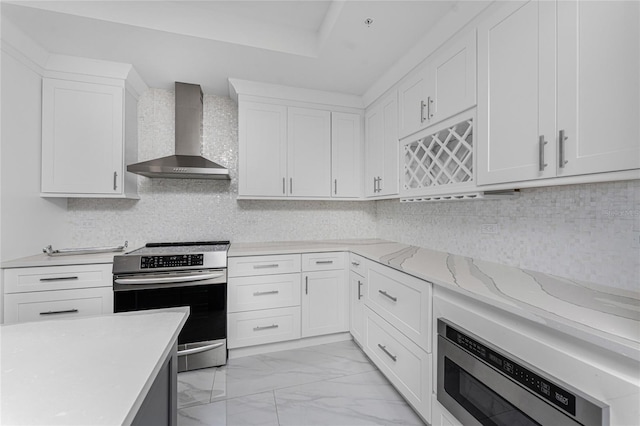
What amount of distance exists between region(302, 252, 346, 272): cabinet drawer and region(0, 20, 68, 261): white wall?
2.11 meters

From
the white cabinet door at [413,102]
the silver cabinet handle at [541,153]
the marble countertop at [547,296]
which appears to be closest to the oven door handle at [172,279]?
the marble countertop at [547,296]

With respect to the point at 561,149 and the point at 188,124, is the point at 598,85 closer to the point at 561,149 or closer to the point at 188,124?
the point at 561,149

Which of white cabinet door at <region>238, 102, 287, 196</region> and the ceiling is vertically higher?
the ceiling

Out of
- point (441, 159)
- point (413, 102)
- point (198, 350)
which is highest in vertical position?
point (413, 102)

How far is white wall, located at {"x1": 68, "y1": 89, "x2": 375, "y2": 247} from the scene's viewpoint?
257cm

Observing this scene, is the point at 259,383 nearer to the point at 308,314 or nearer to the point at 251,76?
the point at 308,314

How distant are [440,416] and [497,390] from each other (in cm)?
49

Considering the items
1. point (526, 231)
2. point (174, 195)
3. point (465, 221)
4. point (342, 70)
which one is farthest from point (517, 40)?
point (174, 195)

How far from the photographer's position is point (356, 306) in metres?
2.44

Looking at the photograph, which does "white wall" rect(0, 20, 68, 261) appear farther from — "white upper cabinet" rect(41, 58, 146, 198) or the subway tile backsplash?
the subway tile backsplash

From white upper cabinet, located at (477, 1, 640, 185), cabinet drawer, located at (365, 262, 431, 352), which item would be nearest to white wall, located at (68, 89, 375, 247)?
cabinet drawer, located at (365, 262, 431, 352)

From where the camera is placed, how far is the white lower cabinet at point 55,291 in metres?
1.87

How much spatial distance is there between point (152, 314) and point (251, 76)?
7.31 feet

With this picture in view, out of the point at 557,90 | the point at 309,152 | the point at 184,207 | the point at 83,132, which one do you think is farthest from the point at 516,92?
the point at 83,132
